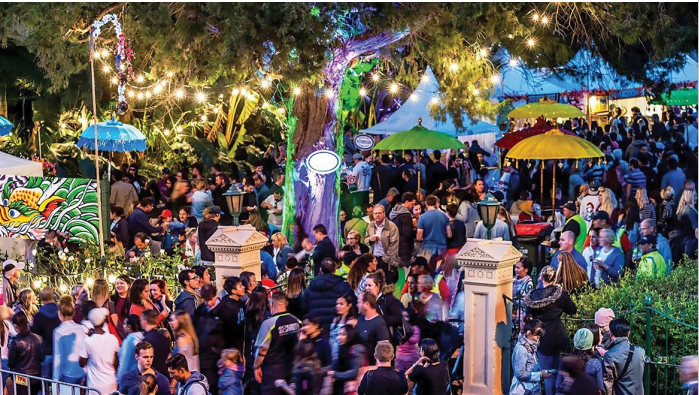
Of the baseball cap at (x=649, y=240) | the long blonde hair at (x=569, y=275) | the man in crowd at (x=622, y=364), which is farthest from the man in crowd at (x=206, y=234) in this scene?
the man in crowd at (x=622, y=364)

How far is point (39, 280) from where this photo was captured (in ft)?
46.9

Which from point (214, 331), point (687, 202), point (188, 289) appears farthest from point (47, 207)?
point (687, 202)

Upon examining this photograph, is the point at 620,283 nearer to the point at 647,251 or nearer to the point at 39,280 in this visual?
the point at 647,251

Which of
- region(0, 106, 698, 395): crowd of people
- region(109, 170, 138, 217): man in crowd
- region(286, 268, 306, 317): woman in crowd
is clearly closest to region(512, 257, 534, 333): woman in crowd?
region(0, 106, 698, 395): crowd of people

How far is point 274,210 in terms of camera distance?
18375 millimetres

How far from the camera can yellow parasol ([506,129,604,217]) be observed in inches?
702

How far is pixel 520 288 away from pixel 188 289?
11.1ft

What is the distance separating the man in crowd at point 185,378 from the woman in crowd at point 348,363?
4.25 ft

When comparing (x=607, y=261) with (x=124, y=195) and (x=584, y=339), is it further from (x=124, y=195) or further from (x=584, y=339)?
(x=124, y=195)

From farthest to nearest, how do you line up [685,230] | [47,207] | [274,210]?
[274,210] < [685,230] < [47,207]

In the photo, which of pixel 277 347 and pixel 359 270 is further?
pixel 359 270

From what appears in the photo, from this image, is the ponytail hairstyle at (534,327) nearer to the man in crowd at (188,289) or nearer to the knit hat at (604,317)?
the knit hat at (604,317)

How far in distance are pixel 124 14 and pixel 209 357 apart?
788 centimetres

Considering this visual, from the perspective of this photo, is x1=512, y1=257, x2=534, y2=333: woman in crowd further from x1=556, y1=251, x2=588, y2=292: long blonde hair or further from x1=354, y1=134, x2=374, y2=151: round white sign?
x1=354, y1=134, x2=374, y2=151: round white sign
